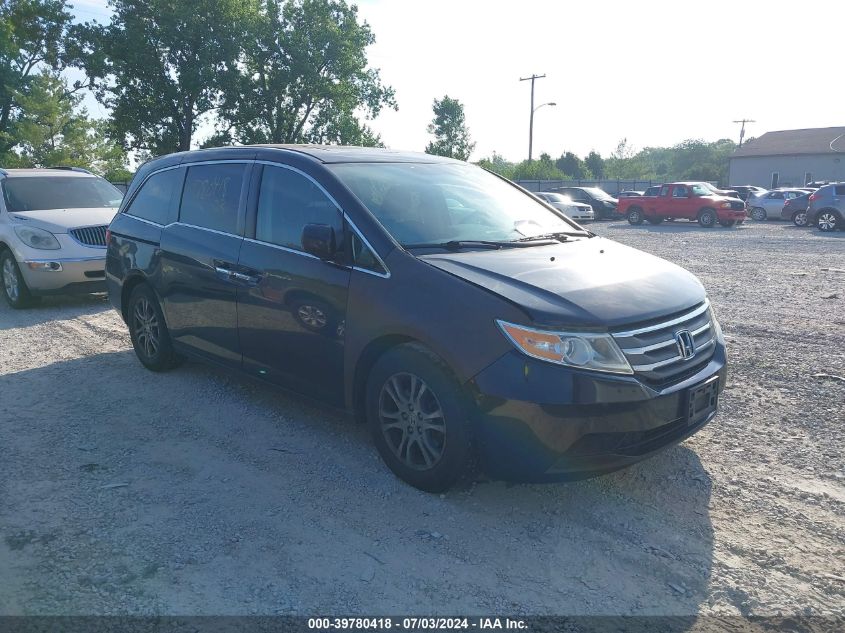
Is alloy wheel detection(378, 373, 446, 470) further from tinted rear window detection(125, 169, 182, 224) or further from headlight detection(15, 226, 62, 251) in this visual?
headlight detection(15, 226, 62, 251)

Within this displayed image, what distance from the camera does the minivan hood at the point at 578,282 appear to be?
3.35 metres

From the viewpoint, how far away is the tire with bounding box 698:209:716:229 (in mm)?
26109

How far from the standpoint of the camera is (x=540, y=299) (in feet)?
11.2

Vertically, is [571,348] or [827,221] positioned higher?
[571,348]

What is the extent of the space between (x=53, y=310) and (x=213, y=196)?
5.10 m

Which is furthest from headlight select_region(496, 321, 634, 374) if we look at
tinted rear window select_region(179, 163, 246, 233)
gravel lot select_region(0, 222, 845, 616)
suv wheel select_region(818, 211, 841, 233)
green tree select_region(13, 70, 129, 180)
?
green tree select_region(13, 70, 129, 180)

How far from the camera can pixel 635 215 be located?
2900 cm

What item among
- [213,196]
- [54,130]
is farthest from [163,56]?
[213,196]

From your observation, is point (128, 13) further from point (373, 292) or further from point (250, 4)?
point (373, 292)

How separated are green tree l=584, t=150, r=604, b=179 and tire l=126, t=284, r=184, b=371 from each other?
79.1 m

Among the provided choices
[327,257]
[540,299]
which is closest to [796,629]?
[540,299]

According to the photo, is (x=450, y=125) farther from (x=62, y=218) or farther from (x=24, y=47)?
(x=62, y=218)

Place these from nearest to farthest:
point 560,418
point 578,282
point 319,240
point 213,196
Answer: point 560,418 < point 578,282 < point 319,240 < point 213,196

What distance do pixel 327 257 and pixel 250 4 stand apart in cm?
3942
